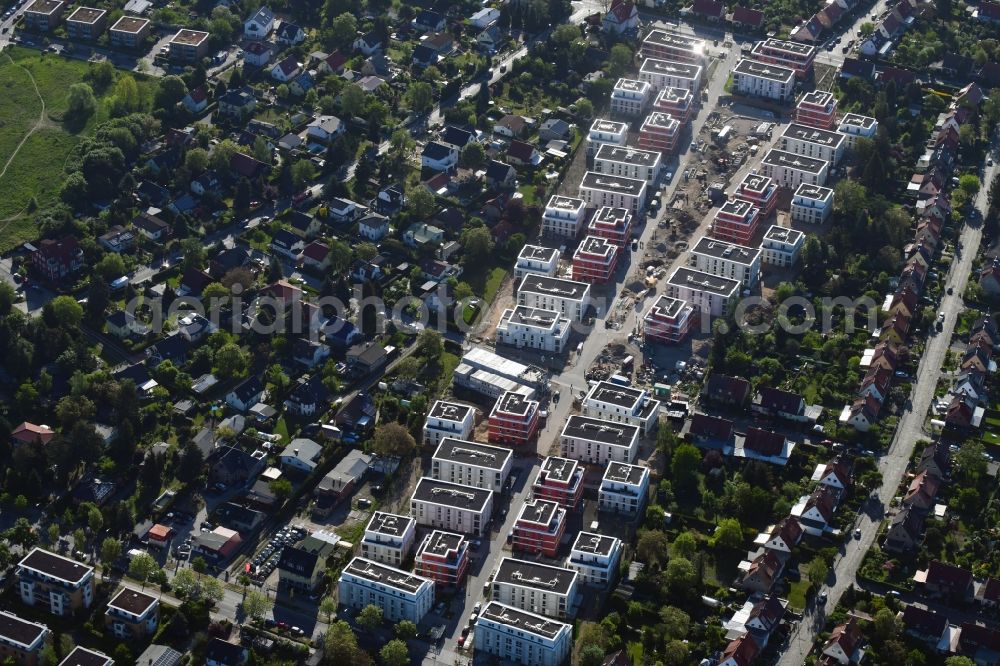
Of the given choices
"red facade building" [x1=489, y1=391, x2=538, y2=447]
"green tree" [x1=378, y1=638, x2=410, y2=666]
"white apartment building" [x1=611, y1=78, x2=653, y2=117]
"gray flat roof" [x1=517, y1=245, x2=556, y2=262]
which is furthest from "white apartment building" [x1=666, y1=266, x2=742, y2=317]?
"green tree" [x1=378, y1=638, x2=410, y2=666]

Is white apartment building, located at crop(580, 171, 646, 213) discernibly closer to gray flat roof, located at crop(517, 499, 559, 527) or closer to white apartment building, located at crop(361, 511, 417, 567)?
gray flat roof, located at crop(517, 499, 559, 527)

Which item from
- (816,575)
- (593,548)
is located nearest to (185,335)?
(593,548)

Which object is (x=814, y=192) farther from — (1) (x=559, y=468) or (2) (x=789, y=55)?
(1) (x=559, y=468)

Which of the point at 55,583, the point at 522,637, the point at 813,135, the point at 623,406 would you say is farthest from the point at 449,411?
the point at 813,135

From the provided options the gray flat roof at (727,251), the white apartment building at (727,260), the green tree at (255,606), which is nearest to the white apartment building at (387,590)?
the green tree at (255,606)

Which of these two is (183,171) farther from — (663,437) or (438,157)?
(663,437)

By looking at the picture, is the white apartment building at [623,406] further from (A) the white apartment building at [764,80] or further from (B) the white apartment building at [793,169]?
(A) the white apartment building at [764,80]
